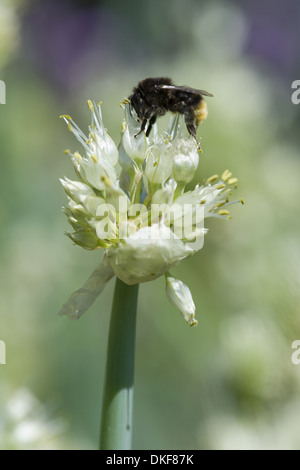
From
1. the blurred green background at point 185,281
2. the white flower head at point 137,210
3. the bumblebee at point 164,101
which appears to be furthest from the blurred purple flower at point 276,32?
the white flower head at point 137,210

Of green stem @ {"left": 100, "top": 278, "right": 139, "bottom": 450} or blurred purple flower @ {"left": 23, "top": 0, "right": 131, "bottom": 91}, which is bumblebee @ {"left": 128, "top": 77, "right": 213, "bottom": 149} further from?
blurred purple flower @ {"left": 23, "top": 0, "right": 131, "bottom": 91}

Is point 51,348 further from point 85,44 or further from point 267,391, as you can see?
point 85,44

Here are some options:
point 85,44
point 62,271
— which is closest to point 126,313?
point 62,271

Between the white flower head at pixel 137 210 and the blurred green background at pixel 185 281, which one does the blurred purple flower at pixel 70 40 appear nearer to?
the blurred green background at pixel 185 281

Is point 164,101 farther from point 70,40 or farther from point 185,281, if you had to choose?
point 70,40

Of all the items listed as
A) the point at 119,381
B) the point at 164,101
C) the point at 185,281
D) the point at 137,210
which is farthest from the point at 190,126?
the point at 185,281

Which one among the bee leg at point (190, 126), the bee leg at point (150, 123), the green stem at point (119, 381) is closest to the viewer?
the green stem at point (119, 381)

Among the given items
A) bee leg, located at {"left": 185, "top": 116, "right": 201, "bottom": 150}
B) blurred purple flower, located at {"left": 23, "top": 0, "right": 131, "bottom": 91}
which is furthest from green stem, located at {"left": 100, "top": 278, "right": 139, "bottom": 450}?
blurred purple flower, located at {"left": 23, "top": 0, "right": 131, "bottom": 91}
